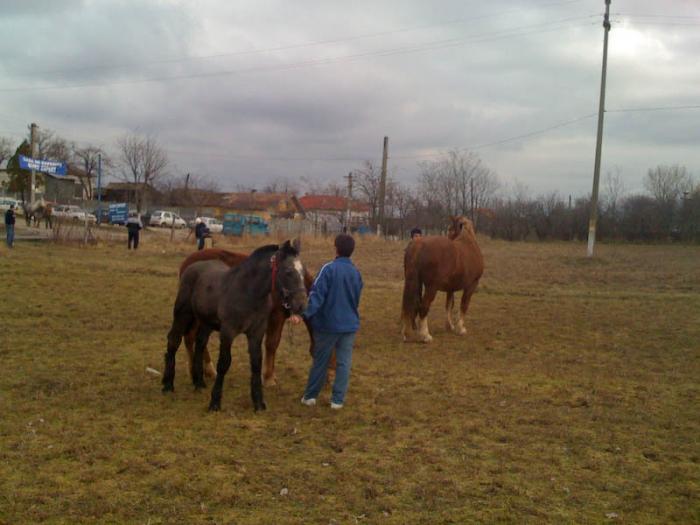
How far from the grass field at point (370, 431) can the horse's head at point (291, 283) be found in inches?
45.4

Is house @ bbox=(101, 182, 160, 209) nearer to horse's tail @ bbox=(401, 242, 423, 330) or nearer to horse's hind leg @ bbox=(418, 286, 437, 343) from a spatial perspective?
horse's tail @ bbox=(401, 242, 423, 330)

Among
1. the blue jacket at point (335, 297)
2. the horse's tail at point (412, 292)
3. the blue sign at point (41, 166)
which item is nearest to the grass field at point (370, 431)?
the horse's tail at point (412, 292)

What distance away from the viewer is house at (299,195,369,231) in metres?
51.8

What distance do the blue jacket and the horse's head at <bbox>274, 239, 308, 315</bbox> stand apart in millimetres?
292

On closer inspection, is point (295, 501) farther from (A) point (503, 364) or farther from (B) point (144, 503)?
(A) point (503, 364)

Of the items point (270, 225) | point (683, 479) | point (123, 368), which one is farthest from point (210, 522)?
point (270, 225)

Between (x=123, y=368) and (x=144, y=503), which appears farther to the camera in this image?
(x=123, y=368)

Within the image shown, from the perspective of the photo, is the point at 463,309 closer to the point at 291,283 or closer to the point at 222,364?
the point at 291,283

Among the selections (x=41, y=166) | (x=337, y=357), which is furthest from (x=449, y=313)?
(x=41, y=166)

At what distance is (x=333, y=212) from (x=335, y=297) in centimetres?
7311

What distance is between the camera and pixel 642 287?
63.4ft

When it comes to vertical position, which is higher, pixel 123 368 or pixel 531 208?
pixel 531 208

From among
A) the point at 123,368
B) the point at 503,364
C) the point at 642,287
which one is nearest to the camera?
the point at 123,368

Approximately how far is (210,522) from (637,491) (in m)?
3.07
